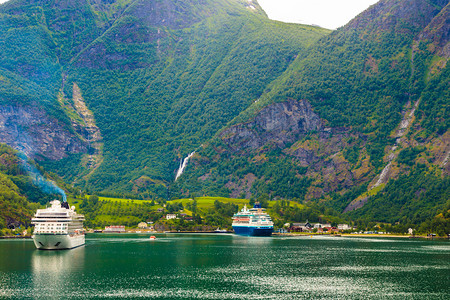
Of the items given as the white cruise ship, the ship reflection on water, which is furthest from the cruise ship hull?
the ship reflection on water

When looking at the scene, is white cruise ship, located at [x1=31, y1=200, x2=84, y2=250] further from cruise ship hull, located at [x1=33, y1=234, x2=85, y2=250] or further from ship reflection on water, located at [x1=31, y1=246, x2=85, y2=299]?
ship reflection on water, located at [x1=31, y1=246, x2=85, y2=299]

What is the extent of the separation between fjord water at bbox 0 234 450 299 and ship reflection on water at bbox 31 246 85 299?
15 cm

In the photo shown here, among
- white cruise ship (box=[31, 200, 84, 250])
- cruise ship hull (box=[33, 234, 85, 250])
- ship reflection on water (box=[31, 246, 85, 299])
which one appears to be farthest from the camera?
white cruise ship (box=[31, 200, 84, 250])

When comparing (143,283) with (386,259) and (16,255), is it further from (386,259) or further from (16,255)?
(386,259)

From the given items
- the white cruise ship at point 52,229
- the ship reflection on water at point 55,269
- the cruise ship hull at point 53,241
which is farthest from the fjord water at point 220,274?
the white cruise ship at point 52,229

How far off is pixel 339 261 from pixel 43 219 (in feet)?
263

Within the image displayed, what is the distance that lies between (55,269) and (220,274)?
107 ft

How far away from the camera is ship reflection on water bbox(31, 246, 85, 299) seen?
9319 centimetres

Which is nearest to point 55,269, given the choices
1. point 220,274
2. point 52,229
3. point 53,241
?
point 220,274

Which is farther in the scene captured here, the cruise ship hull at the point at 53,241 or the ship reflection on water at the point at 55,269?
the cruise ship hull at the point at 53,241

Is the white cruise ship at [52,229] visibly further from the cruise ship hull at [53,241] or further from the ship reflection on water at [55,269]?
the ship reflection on water at [55,269]

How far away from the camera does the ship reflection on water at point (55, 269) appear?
93188 millimetres

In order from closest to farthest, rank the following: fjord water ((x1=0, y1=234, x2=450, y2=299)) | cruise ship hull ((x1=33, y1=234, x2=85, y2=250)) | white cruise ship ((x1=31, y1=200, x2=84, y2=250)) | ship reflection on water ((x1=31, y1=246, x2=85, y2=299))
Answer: fjord water ((x1=0, y1=234, x2=450, y2=299)) → ship reflection on water ((x1=31, y1=246, x2=85, y2=299)) → cruise ship hull ((x1=33, y1=234, x2=85, y2=250)) → white cruise ship ((x1=31, y1=200, x2=84, y2=250))

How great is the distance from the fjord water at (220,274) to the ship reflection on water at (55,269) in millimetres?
148
